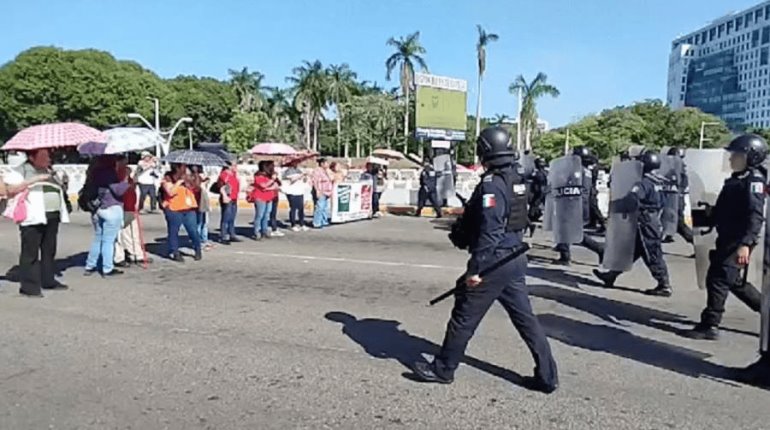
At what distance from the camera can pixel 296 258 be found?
37.9 feet

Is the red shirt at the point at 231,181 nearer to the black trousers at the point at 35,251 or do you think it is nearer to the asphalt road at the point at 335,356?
the asphalt road at the point at 335,356

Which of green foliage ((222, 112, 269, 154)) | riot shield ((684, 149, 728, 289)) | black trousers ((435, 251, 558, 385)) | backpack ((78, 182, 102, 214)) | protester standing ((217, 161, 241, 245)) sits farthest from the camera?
green foliage ((222, 112, 269, 154))

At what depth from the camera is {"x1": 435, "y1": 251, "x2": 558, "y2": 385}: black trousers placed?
16.0ft

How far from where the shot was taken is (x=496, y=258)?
4.83 metres

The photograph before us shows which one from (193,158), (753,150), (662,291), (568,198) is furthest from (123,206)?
(753,150)

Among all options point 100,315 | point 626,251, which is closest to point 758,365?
point 626,251

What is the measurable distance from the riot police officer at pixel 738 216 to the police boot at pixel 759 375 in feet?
2.90

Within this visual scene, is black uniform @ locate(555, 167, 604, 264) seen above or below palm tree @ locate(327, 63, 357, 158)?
below

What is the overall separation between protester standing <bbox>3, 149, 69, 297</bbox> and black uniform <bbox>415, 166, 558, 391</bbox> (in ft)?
16.3

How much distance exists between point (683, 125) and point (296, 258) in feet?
236

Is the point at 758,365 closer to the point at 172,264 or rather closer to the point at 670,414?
the point at 670,414

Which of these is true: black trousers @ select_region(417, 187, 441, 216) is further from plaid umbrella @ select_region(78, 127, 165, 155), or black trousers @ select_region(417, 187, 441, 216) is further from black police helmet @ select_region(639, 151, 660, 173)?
plaid umbrella @ select_region(78, 127, 165, 155)

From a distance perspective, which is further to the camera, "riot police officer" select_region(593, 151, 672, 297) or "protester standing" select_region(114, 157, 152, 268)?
"protester standing" select_region(114, 157, 152, 268)

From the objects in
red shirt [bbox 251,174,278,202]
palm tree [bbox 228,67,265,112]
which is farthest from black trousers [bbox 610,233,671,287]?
palm tree [bbox 228,67,265,112]
